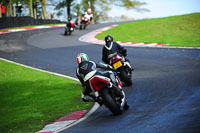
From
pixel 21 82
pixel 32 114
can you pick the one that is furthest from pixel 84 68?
pixel 21 82

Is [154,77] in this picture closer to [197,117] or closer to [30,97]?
[30,97]

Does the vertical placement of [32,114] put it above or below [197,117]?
below

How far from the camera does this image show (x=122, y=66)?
36.0ft

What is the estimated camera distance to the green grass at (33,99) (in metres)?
8.79

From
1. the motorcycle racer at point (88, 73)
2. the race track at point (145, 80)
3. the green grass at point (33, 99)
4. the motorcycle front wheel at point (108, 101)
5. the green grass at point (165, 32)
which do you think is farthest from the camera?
the green grass at point (165, 32)

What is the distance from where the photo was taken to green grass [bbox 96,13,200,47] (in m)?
22.5

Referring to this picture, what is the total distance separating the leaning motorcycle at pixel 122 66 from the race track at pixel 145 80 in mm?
314

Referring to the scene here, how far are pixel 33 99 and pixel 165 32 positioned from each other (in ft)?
54.5

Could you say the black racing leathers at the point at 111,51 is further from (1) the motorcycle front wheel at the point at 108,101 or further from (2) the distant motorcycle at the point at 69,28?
(2) the distant motorcycle at the point at 69,28

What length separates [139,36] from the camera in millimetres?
25266

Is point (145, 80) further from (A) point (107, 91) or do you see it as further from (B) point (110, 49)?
(A) point (107, 91)

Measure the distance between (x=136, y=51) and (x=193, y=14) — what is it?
15.4 metres

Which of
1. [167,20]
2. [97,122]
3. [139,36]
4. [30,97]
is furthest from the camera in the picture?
[167,20]

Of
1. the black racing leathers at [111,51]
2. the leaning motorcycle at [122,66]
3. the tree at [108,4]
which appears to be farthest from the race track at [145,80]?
the tree at [108,4]
